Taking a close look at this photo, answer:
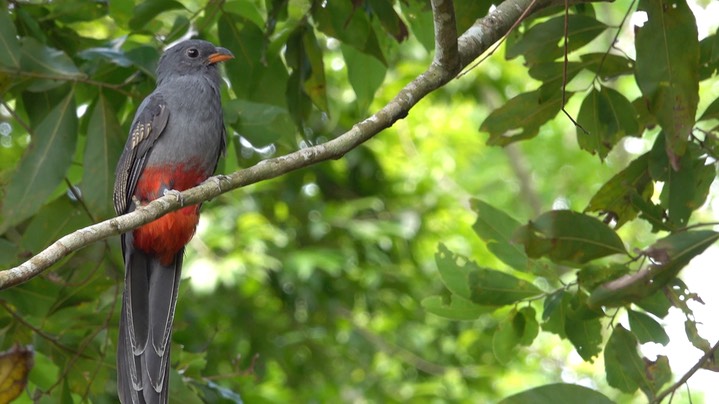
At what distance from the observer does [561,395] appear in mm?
2596

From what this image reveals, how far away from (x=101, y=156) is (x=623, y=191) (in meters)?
1.78

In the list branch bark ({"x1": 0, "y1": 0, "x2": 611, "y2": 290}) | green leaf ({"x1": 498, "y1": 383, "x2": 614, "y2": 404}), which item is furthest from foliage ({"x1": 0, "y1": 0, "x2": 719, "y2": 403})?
branch bark ({"x1": 0, "y1": 0, "x2": 611, "y2": 290})

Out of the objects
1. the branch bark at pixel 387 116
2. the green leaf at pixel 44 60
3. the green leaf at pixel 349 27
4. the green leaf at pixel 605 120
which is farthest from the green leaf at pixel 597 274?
the green leaf at pixel 44 60

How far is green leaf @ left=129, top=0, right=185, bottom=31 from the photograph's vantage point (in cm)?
346

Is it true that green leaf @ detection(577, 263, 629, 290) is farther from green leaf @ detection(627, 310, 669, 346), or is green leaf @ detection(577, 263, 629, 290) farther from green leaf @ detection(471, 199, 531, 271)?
green leaf @ detection(471, 199, 531, 271)

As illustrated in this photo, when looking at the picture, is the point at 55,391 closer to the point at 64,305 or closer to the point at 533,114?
the point at 64,305

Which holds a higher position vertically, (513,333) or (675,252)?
(675,252)

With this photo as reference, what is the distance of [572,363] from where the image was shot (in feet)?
32.3

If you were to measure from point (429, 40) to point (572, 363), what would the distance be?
6827 millimetres

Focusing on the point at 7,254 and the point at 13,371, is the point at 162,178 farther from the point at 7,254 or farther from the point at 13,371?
the point at 13,371

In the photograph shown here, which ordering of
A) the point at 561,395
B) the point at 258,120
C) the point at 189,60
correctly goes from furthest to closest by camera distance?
the point at 189,60, the point at 258,120, the point at 561,395

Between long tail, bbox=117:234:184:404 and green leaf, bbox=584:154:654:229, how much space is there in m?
1.44

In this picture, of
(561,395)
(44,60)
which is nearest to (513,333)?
(561,395)

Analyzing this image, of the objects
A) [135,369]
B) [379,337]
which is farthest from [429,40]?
[379,337]
